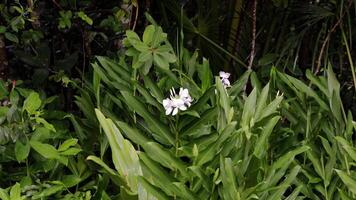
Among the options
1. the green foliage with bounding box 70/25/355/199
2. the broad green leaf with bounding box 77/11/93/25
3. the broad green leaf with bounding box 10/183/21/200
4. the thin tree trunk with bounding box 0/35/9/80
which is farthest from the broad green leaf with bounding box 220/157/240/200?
the thin tree trunk with bounding box 0/35/9/80

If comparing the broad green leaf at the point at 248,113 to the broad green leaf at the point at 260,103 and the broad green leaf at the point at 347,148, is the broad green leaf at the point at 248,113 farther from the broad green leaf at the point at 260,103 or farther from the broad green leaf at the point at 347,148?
the broad green leaf at the point at 347,148

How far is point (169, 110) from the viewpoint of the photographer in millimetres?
1592

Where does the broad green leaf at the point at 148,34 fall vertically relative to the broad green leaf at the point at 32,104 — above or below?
above

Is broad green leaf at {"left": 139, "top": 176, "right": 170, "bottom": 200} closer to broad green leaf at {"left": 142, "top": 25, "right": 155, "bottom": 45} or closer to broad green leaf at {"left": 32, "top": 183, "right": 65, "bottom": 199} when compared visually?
broad green leaf at {"left": 32, "top": 183, "right": 65, "bottom": 199}

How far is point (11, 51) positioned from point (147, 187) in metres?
0.99

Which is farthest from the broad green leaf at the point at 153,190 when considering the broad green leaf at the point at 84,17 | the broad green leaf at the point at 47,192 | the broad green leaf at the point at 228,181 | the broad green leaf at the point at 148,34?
the broad green leaf at the point at 84,17

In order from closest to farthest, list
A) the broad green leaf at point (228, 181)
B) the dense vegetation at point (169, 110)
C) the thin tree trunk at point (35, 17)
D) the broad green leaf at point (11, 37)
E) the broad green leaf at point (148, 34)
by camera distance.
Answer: the broad green leaf at point (228, 181) < the dense vegetation at point (169, 110) < the broad green leaf at point (148, 34) < the broad green leaf at point (11, 37) < the thin tree trunk at point (35, 17)

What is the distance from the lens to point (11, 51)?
7.27 feet

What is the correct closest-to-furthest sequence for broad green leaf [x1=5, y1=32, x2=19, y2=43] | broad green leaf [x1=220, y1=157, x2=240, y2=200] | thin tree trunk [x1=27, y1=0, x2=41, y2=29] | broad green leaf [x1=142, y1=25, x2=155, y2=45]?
1. broad green leaf [x1=220, y1=157, x2=240, y2=200]
2. broad green leaf [x1=142, y1=25, x2=155, y2=45]
3. broad green leaf [x1=5, y1=32, x2=19, y2=43]
4. thin tree trunk [x1=27, y1=0, x2=41, y2=29]

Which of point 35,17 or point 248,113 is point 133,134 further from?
point 35,17

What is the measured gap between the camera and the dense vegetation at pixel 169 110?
1.55m

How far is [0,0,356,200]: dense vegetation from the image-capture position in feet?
5.09

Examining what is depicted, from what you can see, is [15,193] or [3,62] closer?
[15,193]

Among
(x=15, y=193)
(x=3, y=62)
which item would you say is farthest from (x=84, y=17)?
(x=15, y=193)
